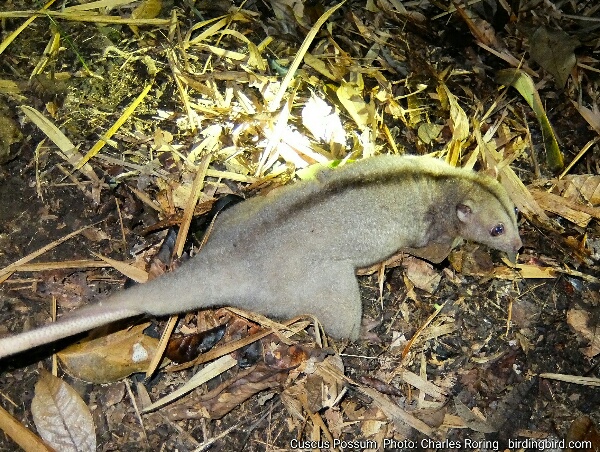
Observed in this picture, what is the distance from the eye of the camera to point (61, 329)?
9.54 feet

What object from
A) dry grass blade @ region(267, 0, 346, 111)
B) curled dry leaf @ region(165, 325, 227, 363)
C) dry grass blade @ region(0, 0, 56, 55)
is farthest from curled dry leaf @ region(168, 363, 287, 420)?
dry grass blade @ region(0, 0, 56, 55)

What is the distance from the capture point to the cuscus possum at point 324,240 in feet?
10.3

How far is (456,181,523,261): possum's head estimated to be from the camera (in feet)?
12.1

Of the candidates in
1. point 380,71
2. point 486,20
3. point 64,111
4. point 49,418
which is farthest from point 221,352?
point 486,20

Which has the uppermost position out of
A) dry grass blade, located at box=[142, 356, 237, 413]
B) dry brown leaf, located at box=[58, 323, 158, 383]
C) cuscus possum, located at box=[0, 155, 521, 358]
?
cuscus possum, located at box=[0, 155, 521, 358]

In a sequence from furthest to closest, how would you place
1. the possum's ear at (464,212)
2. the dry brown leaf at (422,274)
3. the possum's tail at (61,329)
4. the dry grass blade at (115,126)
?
the dry grass blade at (115,126), the dry brown leaf at (422,274), the possum's ear at (464,212), the possum's tail at (61,329)

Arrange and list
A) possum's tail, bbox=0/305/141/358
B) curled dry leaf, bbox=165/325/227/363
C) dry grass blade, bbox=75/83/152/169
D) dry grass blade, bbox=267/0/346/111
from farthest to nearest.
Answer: dry grass blade, bbox=267/0/346/111 < dry grass blade, bbox=75/83/152/169 < curled dry leaf, bbox=165/325/227/363 < possum's tail, bbox=0/305/141/358

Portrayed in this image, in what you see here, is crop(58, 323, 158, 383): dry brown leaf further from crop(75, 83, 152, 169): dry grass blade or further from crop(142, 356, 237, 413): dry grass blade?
crop(75, 83, 152, 169): dry grass blade

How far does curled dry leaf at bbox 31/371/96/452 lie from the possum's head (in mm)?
2698

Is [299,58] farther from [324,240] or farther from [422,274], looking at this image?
[422,274]

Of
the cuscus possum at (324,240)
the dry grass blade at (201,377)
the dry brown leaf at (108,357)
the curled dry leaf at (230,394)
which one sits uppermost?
the cuscus possum at (324,240)

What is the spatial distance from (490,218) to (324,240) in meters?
1.21

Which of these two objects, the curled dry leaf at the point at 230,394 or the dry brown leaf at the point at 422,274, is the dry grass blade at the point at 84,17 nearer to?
the dry brown leaf at the point at 422,274

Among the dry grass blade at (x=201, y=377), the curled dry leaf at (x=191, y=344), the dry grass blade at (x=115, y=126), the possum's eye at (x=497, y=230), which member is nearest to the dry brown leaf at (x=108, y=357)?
the curled dry leaf at (x=191, y=344)
